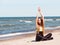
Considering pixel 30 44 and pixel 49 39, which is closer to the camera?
→ pixel 30 44

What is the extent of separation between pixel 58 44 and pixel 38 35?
201cm

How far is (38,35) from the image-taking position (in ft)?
48.6

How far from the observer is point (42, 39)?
14.9 metres

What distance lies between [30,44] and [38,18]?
78.0 inches

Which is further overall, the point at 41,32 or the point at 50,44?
the point at 41,32

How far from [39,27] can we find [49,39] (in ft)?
3.62

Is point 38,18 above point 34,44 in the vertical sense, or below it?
above

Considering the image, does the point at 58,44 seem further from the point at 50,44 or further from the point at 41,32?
the point at 41,32

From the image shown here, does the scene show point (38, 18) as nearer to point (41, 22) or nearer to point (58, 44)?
point (41, 22)
